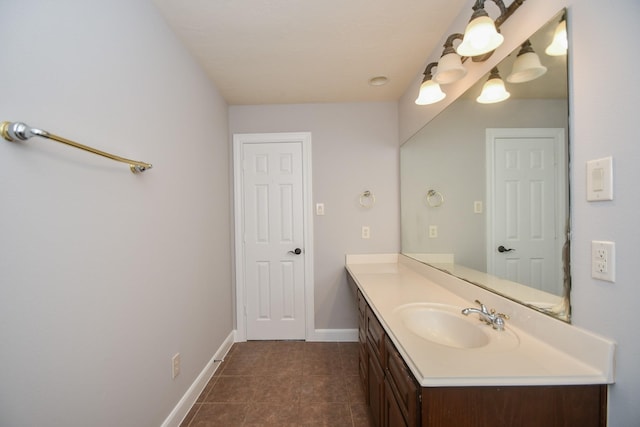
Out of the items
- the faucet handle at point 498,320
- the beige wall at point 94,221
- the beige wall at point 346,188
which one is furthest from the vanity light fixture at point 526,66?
the beige wall at point 94,221

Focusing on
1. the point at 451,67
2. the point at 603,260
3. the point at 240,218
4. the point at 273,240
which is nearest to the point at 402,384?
the point at 603,260

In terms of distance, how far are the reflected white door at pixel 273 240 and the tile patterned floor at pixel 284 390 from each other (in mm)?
256

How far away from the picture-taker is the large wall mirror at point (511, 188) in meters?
0.91

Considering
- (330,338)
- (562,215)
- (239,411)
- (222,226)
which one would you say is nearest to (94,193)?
(222,226)

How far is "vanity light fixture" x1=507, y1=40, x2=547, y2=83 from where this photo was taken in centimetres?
98

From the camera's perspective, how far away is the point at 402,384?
0.92 meters

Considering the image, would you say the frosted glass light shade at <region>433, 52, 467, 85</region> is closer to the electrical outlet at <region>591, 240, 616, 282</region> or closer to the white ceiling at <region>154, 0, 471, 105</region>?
the white ceiling at <region>154, 0, 471, 105</region>

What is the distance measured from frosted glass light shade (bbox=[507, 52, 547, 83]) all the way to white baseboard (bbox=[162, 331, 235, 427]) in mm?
2493

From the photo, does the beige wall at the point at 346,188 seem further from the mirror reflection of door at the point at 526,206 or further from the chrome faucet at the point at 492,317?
the chrome faucet at the point at 492,317

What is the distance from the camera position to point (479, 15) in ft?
3.27

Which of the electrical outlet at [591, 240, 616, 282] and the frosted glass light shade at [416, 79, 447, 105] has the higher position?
the frosted glass light shade at [416, 79, 447, 105]

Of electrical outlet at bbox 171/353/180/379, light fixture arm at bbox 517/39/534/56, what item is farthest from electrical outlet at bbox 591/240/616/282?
electrical outlet at bbox 171/353/180/379

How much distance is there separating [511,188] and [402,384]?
95 centimetres

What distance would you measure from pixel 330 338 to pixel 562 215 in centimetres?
230
